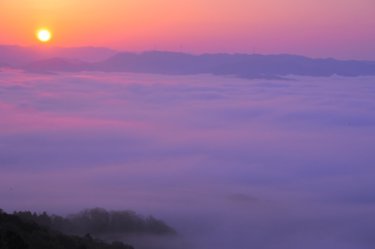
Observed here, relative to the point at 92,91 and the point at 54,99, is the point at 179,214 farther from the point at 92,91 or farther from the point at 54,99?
the point at 92,91

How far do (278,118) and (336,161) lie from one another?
2454cm

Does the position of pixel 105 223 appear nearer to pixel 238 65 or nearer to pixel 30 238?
pixel 30 238

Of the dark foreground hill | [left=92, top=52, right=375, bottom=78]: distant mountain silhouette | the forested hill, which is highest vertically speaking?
[left=92, top=52, right=375, bottom=78]: distant mountain silhouette

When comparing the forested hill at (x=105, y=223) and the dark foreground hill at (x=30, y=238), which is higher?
the forested hill at (x=105, y=223)

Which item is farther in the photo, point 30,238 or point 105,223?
point 105,223

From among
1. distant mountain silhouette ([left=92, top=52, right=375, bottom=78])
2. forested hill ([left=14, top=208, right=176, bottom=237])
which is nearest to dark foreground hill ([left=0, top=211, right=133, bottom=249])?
forested hill ([left=14, top=208, right=176, bottom=237])

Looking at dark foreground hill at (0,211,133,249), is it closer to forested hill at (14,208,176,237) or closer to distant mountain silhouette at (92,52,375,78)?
forested hill at (14,208,176,237)

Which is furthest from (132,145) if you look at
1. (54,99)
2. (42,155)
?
(54,99)

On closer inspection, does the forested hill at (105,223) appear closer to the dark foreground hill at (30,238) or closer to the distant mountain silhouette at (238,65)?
the dark foreground hill at (30,238)

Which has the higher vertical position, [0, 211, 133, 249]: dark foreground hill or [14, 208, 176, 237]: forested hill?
[14, 208, 176, 237]: forested hill

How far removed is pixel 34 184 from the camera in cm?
2962

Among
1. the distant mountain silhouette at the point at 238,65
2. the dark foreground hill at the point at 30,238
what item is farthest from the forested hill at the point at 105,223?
the distant mountain silhouette at the point at 238,65

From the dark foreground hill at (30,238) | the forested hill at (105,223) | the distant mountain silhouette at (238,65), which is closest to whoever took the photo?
the dark foreground hill at (30,238)

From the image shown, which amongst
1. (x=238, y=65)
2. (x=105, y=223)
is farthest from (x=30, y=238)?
(x=238, y=65)
